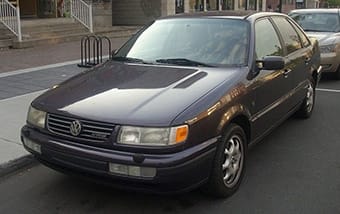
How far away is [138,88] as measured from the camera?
12.5ft

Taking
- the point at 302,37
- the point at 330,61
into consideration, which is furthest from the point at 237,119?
the point at 330,61

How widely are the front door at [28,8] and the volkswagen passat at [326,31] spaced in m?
11.4

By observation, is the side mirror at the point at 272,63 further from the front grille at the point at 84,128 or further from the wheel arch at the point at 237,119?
the front grille at the point at 84,128

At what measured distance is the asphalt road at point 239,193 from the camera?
3.70 metres

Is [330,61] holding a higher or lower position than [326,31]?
lower

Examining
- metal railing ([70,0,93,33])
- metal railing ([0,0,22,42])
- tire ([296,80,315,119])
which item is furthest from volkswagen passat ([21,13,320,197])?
metal railing ([70,0,93,33])

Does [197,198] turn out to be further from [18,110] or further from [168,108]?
[18,110]

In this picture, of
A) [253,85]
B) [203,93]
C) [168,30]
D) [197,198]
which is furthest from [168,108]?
[168,30]

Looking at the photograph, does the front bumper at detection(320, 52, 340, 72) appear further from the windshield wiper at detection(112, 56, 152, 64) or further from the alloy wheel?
the alloy wheel

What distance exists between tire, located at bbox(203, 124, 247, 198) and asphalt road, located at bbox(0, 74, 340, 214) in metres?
0.11

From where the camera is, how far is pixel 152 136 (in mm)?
3252

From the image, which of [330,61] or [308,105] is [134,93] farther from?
[330,61]

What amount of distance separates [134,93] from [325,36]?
6995 millimetres

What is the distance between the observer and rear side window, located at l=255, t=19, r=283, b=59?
464cm
